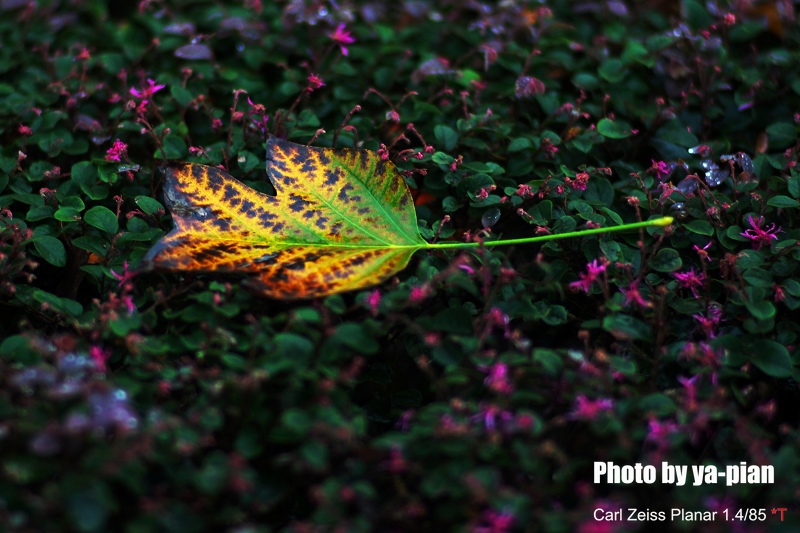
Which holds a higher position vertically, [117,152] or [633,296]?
[117,152]

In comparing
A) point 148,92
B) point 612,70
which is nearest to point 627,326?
point 612,70

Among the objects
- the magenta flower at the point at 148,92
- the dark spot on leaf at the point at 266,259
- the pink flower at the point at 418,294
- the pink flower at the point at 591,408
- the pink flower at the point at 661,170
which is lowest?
the pink flower at the point at 591,408

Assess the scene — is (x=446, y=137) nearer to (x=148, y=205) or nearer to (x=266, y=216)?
(x=266, y=216)

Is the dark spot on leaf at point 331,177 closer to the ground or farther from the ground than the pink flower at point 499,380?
farther from the ground

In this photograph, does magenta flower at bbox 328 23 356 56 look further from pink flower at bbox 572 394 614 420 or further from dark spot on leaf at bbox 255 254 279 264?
pink flower at bbox 572 394 614 420

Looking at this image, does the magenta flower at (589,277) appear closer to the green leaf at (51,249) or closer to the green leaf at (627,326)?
the green leaf at (627,326)

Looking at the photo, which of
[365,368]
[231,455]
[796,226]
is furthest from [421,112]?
[231,455]

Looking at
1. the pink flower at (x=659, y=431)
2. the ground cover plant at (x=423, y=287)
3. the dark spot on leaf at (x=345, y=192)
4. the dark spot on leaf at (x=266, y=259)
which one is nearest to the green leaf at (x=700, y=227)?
the ground cover plant at (x=423, y=287)
